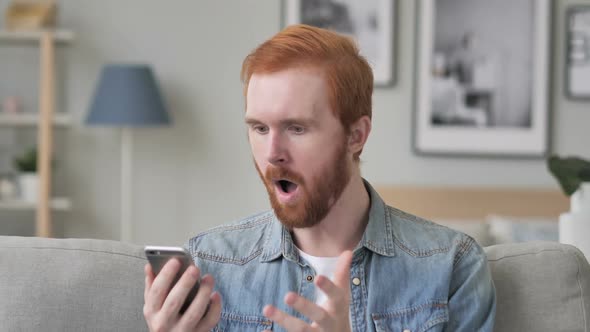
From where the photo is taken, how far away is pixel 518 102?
465cm

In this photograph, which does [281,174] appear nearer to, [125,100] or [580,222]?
[580,222]

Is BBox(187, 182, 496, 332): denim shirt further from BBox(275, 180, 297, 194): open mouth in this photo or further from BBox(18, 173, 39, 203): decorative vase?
BBox(18, 173, 39, 203): decorative vase

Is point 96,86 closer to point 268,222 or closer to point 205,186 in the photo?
point 205,186

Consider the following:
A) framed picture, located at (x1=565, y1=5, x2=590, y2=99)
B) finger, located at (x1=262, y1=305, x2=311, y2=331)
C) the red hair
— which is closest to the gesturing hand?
finger, located at (x1=262, y1=305, x2=311, y2=331)

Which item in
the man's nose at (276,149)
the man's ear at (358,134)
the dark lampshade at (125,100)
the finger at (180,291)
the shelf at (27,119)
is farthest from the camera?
the shelf at (27,119)

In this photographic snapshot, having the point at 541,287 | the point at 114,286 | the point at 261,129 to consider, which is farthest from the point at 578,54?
the point at 114,286

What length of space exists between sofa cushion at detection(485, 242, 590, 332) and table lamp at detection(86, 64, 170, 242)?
2876mm

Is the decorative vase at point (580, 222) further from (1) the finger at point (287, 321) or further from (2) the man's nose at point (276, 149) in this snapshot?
(1) the finger at point (287, 321)

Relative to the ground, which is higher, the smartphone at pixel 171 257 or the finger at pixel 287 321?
the smartphone at pixel 171 257

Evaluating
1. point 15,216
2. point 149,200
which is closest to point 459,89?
point 149,200

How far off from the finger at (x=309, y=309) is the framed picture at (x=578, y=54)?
142 inches

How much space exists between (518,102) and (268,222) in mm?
3109

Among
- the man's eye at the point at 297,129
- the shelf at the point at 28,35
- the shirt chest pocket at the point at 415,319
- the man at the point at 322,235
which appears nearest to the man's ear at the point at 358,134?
the man at the point at 322,235

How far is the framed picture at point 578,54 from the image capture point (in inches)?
182
